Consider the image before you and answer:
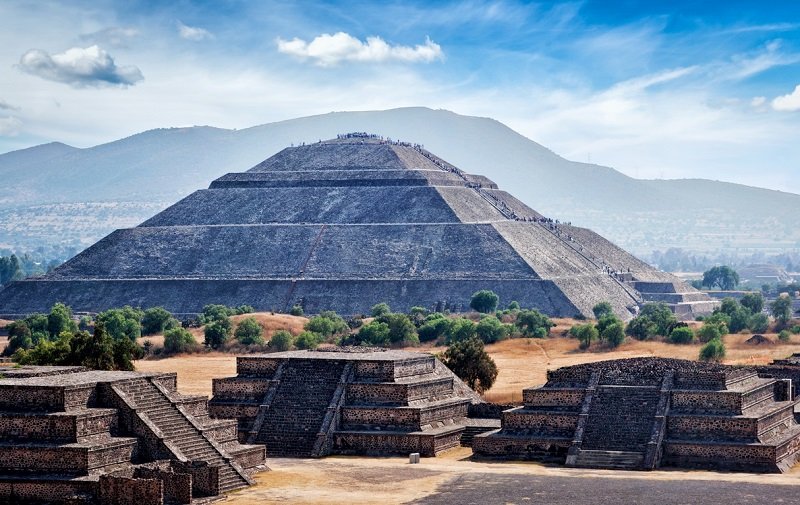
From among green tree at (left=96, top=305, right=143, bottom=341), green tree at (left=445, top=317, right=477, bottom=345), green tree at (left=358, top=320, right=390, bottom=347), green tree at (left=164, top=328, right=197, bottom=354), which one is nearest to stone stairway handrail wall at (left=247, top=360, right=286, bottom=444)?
green tree at (left=164, top=328, right=197, bottom=354)

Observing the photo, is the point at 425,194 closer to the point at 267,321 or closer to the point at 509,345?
the point at 267,321

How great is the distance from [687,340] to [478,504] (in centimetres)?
6269

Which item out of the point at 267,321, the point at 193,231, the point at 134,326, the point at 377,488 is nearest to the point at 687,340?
the point at 267,321

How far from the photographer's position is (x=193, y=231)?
162 m

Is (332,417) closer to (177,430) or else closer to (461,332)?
(177,430)

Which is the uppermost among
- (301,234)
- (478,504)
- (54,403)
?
(301,234)

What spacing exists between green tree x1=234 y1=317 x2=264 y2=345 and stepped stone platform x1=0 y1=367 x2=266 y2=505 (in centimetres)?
5425

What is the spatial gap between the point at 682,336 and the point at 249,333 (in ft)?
95.1

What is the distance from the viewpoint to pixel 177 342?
97.4 m

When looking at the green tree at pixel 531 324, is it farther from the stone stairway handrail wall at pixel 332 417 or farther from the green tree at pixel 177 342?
the stone stairway handrail wall at pixel 332 417

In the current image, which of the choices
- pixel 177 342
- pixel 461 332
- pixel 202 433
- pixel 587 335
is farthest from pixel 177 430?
pixel 587 335

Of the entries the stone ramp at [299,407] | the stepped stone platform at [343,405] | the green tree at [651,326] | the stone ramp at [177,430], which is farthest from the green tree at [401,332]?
the stone ramp at [177,430]

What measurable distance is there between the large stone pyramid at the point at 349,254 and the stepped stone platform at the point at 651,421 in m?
83.5

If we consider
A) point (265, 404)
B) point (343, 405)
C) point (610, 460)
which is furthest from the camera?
point (265, 404)
